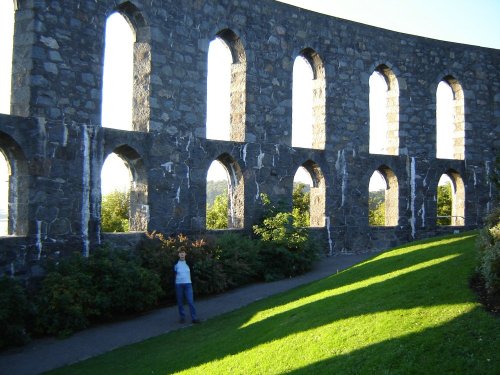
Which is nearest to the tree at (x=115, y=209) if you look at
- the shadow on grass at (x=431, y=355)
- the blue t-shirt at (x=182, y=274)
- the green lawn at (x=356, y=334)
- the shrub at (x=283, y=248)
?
the shrub at (x=283, y=248)

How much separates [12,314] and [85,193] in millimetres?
3314

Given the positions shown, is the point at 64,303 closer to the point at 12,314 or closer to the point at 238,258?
the point at 12,314

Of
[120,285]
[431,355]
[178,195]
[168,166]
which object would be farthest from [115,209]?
[431,355]

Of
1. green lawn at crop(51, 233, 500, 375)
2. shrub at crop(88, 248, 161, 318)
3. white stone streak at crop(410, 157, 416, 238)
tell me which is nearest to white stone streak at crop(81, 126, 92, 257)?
shrub at crop(88, 248, 161, 318)

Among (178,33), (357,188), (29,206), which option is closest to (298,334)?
(29,206)

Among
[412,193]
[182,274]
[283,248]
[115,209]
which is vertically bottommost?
[182,274]

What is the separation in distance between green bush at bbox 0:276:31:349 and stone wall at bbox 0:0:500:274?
1.12m

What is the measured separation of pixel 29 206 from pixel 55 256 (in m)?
1.16

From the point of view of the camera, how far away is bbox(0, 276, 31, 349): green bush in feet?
30.0

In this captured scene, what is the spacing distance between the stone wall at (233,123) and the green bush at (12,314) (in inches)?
43.9

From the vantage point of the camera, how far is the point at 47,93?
11.6 metres

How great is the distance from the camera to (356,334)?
21.8 ft

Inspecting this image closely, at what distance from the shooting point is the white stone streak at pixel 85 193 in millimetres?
11922

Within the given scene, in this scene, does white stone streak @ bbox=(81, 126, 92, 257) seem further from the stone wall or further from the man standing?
the man standing
